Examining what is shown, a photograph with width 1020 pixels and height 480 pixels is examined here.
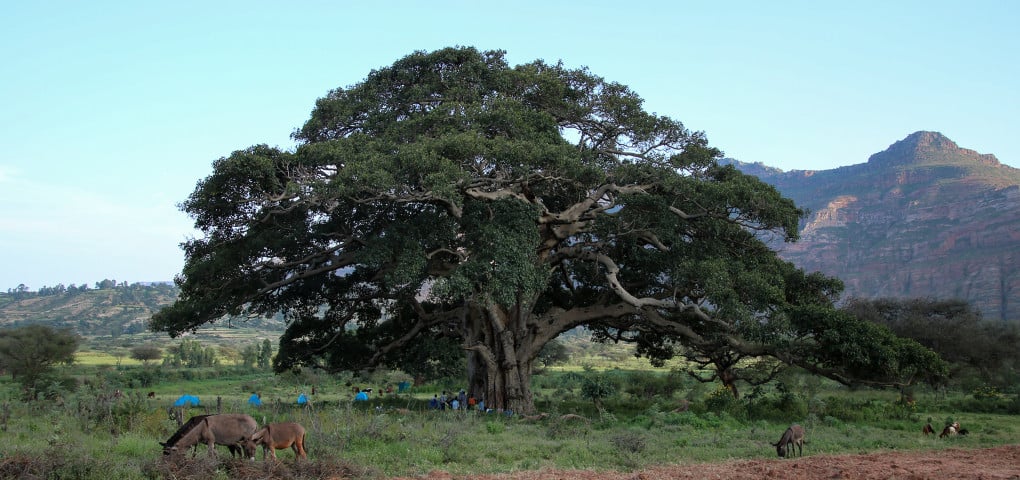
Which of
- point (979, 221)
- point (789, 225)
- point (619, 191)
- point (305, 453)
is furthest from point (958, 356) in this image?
point (979, 221)

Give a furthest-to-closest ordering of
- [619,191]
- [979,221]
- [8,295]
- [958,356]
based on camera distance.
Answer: [8,295]
[979,221]
[958,356]
[619,191]

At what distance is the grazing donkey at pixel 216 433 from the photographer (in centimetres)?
933

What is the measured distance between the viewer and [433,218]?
705 inches

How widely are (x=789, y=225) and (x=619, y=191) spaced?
13.8 feet

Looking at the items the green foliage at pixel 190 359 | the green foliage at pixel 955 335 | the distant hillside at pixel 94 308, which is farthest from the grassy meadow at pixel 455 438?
the distant hillside at pixel 94 308

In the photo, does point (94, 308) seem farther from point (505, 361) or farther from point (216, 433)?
point (216, 433)

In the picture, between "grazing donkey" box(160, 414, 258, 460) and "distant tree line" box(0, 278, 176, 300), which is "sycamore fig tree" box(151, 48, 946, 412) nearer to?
"grazing donkey" box(160, 414, 258, 460)

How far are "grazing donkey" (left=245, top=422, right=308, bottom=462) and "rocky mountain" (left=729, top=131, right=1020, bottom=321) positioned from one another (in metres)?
87.8

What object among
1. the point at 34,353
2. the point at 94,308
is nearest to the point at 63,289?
the point at 94,308

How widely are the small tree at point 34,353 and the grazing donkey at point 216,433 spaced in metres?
30.4

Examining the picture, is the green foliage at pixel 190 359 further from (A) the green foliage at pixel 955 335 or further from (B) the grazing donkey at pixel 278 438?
(B) the grazing donkey at pixel 278 438

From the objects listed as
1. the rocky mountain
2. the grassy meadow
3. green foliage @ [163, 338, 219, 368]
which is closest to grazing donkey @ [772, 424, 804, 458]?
the grassy meadow

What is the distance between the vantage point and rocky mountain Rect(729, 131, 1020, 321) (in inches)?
3812

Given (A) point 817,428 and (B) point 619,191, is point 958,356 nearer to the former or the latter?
(A) point 817,428
